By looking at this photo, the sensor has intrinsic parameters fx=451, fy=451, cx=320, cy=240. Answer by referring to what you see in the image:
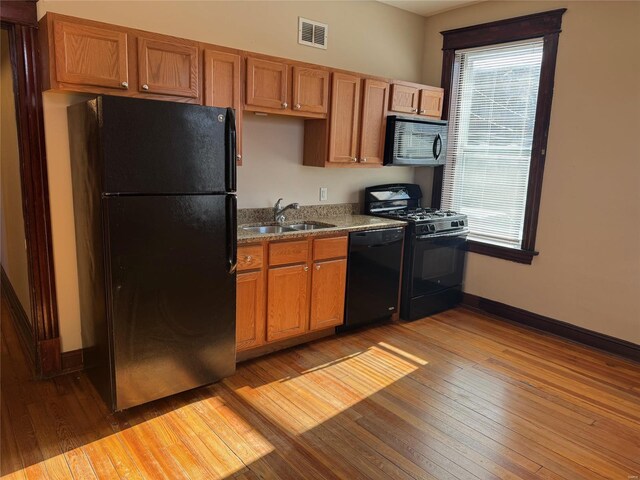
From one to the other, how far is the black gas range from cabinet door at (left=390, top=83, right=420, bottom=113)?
2.50ft

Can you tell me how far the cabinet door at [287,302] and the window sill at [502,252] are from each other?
6.47 ft

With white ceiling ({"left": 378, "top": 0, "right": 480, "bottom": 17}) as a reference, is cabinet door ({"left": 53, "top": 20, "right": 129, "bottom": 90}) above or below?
below

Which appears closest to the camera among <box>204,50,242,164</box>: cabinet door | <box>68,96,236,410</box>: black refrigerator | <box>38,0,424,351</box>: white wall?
<box>68,96,236,410</box>: black refrigerator

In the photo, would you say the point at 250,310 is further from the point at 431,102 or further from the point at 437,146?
the point at 431,102

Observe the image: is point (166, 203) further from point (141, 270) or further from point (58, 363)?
point (58, 363)

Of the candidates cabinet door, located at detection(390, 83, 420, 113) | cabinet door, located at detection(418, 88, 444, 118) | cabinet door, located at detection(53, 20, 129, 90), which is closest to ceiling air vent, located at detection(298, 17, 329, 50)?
cabinet door, located at detection(390, 83, 420, 113)

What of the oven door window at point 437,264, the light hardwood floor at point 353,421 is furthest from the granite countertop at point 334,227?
the light hardwood floor at point 353,421

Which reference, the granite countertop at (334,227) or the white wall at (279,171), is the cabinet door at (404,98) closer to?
the white wall at (279,171)

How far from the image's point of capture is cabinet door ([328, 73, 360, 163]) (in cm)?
362

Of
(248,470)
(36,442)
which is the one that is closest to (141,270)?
(36,442)

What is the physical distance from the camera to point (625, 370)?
335 cm

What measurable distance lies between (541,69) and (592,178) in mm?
1028

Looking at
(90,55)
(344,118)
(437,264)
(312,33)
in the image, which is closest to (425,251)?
(437,264)

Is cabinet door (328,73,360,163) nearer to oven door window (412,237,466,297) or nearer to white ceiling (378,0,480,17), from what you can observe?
oven door window (412,237,466,297)
